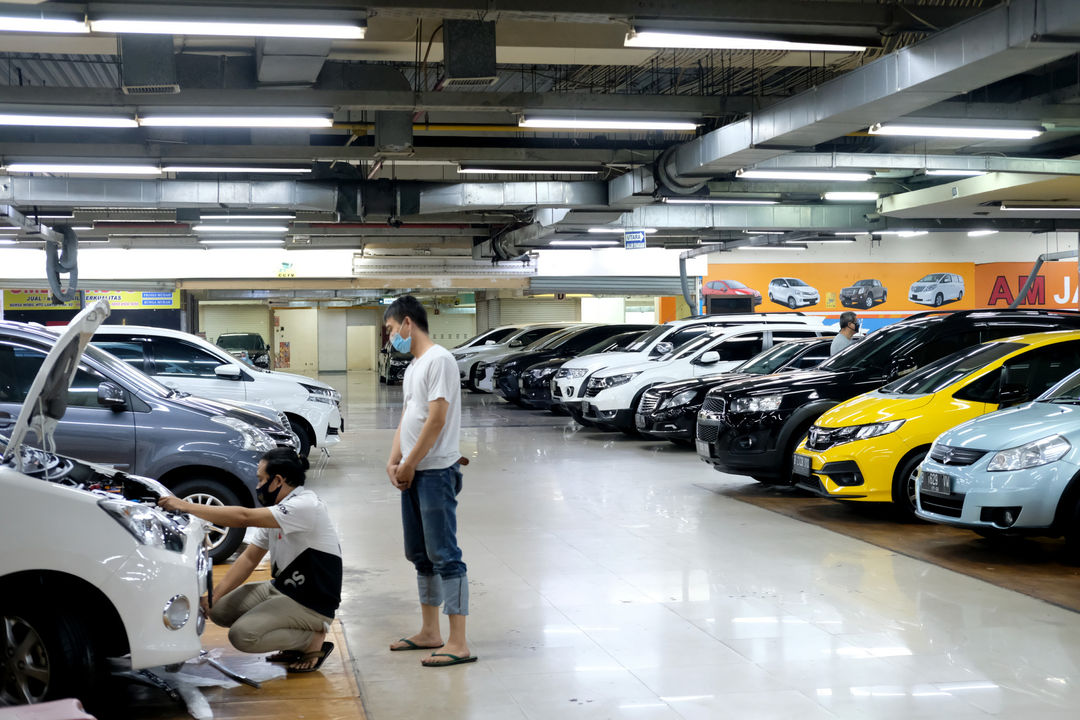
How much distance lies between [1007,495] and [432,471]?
4.09 meters

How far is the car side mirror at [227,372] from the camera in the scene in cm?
1152

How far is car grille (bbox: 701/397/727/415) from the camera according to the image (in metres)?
10.8

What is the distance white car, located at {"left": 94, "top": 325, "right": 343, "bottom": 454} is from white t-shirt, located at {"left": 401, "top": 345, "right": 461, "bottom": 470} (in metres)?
6.14

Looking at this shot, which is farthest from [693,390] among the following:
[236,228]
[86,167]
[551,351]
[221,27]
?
[236,228]

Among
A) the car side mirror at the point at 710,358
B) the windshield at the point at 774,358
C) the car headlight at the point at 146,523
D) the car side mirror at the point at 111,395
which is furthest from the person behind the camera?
the car side mirror at the point at 710,358

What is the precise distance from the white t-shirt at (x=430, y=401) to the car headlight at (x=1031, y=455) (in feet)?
13.1

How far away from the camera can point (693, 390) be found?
13664 mm

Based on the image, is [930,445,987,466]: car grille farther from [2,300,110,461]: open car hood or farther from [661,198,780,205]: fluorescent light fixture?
[661,198,780,205]: fluorescent light fixture

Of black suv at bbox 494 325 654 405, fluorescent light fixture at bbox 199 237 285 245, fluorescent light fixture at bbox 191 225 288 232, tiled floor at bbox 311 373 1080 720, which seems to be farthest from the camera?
fluorescent light fixture at bbox 199 237 285 245

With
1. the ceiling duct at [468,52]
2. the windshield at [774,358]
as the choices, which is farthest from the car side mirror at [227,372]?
the windshield at [774,358]

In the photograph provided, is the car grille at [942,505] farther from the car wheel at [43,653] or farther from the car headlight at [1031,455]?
Result: the car wheel at [43,653]

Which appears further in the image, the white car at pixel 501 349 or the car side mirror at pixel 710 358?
the white car at pixel 501 349

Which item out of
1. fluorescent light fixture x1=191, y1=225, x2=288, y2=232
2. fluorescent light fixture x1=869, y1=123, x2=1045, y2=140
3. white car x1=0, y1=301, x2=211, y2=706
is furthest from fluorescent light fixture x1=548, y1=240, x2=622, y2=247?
white car x1=0, y1=301, x2=211, y2=706

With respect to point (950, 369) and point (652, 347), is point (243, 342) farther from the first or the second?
point (950, 369)
